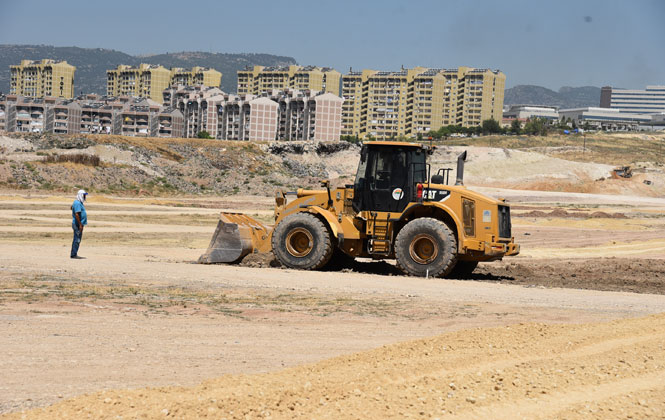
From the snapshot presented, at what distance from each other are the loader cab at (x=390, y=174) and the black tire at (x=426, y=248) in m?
0.68

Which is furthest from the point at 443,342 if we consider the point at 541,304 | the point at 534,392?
the point at 541,304

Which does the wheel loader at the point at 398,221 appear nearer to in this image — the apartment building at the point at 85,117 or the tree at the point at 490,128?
the apartment building at the point at 85,117

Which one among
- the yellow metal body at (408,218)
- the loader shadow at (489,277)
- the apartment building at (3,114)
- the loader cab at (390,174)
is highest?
the apartment building at (3,114)

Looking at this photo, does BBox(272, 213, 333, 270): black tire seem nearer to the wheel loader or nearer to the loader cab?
the wheel loader

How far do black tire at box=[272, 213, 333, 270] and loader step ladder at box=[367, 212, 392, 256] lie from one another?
933mm

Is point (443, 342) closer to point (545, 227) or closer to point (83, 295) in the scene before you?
point (83, 295)

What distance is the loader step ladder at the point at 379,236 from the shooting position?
17969 millimetres

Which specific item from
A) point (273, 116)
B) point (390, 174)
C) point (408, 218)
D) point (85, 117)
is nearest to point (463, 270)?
point (408, 218)

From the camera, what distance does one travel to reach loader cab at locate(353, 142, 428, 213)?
17.9 m

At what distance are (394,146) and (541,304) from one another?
206 inches

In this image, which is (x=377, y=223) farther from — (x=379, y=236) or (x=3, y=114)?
(x=3, y=114)

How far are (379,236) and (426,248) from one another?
108cm

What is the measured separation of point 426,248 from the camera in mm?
17703

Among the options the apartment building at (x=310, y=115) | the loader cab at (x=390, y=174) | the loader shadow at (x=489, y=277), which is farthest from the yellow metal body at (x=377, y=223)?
the apartment building at (x=310, y=115)
